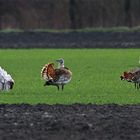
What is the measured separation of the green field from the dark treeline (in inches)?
768

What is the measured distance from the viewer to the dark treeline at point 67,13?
7038cm

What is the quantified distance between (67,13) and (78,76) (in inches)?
1613

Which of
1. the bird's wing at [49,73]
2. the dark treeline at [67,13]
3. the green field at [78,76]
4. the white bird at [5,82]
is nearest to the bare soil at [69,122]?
the green field at [78,76]

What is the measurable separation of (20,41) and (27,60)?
15.9 metres

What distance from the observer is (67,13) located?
72625mm

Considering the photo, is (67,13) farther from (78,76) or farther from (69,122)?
(69,122)

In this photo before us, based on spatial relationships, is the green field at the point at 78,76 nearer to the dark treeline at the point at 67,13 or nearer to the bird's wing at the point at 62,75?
the bird's wing at the point at 62,75

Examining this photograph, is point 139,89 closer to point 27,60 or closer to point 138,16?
point 27,60

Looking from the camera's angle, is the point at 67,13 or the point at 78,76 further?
the point at 67,13

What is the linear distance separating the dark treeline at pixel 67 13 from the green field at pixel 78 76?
1952cm

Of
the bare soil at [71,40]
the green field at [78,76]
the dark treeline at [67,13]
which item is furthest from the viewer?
the dark treeline at [67,13]

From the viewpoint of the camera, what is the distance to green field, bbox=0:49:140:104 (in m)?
23.5

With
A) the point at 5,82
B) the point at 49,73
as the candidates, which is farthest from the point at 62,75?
the point at 5,82

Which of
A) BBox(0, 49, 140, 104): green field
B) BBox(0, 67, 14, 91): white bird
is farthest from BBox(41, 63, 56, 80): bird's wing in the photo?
BBox(0, 67, 14, 91): white bird
